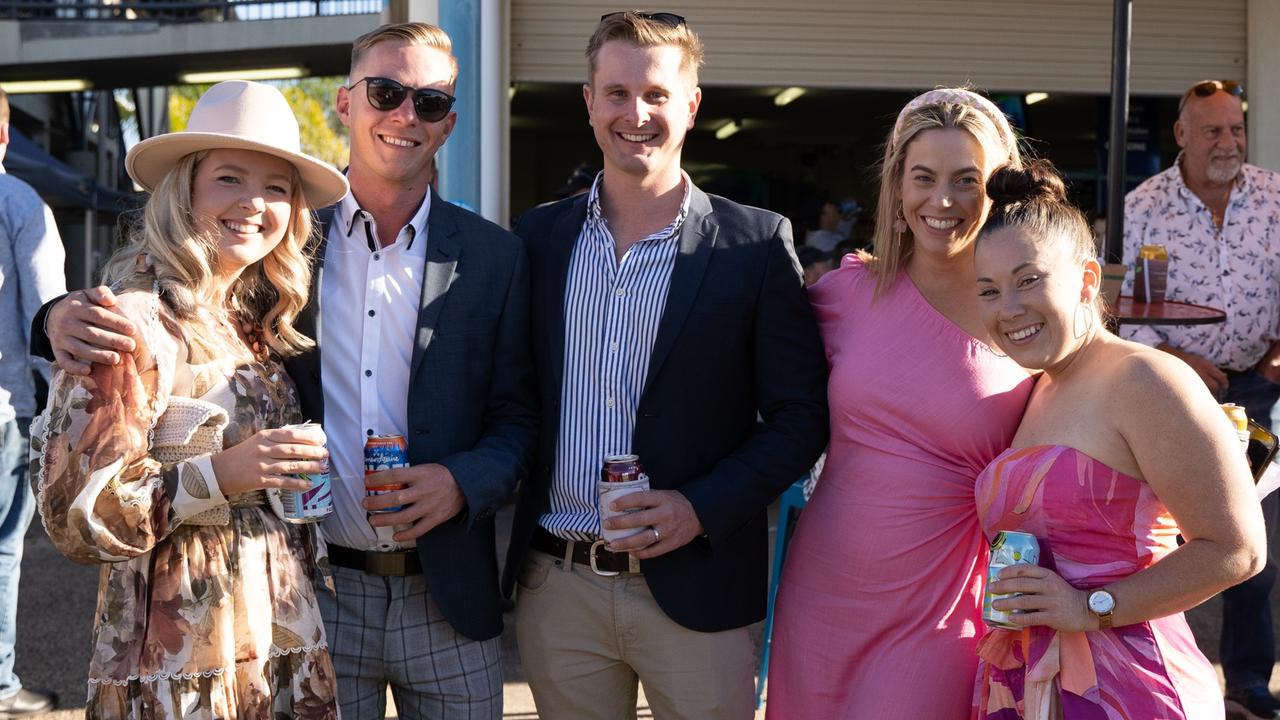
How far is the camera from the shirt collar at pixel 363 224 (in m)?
2.83

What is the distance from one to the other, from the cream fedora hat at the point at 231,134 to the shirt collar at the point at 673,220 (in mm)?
655

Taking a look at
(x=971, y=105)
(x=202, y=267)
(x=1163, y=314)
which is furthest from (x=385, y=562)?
(x=1163, y=314)

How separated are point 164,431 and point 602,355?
1007 millimetres

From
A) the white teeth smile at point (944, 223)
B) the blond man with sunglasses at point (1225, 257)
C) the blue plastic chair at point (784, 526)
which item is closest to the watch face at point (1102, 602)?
the white teeth smile at point (944, 223)

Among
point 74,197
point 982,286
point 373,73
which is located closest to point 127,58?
point 74,197

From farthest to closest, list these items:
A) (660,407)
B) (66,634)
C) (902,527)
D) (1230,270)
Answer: (66,634) < (1230,270) < (660,407) < (902,527)

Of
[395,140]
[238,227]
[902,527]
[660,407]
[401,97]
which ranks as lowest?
[902,527]

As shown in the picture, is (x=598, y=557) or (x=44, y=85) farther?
(x=44, y=85)

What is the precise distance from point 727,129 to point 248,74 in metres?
7.54

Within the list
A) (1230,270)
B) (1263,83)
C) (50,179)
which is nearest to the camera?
(1230,270)

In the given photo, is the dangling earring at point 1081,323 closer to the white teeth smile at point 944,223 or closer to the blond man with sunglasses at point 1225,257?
the white teeth smile at point 944,223

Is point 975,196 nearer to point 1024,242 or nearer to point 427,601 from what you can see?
point 1024,242

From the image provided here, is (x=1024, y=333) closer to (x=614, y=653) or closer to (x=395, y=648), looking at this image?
(x=614, y=653)

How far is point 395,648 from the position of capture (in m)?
2.71
